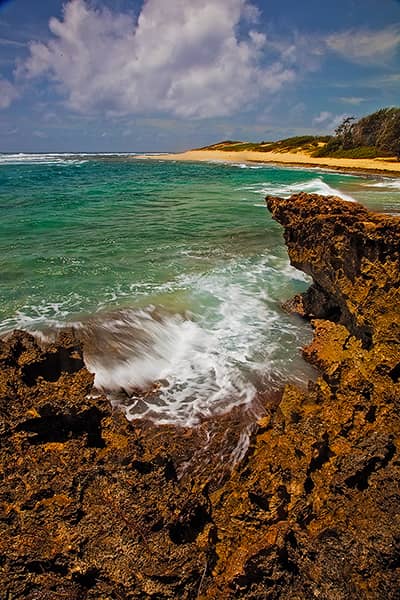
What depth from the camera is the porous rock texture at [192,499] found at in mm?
1998

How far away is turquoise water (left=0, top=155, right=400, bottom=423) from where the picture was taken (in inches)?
228

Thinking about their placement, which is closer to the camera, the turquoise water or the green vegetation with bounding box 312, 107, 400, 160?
the turquoise water

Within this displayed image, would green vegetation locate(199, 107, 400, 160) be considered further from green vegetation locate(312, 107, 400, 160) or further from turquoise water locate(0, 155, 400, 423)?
turquoise water locate(0, 155, 400, 423)

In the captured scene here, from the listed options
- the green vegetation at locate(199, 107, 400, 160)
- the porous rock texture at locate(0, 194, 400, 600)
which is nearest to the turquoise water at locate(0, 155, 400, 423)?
the porous rock texture at locate(0, 194, 400, 600)

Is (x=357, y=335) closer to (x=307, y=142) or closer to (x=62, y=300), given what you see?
(x=62, y=300)

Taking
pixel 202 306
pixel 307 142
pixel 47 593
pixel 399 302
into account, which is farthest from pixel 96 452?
pixel 307 142

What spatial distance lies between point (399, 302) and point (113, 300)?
583 cm

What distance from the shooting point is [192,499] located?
8.00 feet

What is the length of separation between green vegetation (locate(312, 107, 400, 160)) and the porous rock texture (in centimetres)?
5815

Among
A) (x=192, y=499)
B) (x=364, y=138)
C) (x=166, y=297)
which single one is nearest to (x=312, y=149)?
(x=364, y=138)

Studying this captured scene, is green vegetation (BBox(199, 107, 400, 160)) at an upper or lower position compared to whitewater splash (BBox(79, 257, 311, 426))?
upper

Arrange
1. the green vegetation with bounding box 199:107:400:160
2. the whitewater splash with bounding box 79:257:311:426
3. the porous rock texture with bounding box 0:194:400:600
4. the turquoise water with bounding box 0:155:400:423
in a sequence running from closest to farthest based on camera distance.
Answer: the porous rock texture with bounding box 0:194:400:600, the whitewater splash with bounding box 79:257:311:426, the turquoise water with bounding box 0:155:400:423, the green vegetation with bounding box 199:107:400:160

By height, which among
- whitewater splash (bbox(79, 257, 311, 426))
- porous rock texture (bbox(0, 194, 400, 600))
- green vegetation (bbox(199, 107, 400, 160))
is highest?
green vegetation (bbox(199, 107, 400, 160))

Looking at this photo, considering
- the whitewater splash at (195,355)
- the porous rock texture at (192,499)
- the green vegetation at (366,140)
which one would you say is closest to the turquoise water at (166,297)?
the whitewater splash at (195,355)
